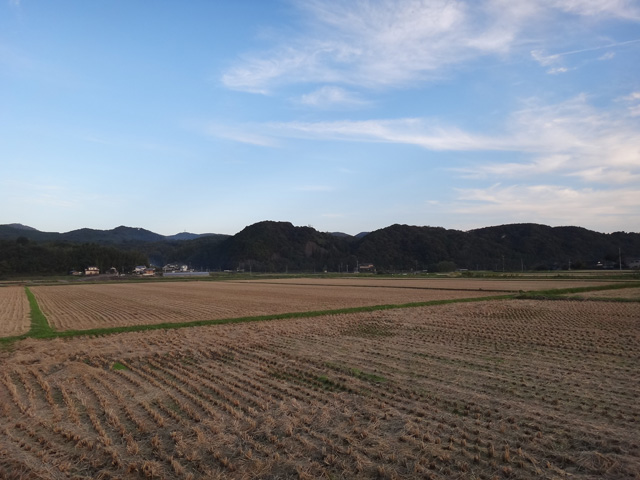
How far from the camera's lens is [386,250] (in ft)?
501

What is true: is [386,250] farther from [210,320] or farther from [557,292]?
[210,320]

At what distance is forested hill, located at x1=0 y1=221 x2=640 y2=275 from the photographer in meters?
118

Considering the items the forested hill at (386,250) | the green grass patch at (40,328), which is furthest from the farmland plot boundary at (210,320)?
the forested hill at (386,250)

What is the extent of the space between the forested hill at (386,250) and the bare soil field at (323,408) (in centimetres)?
10931

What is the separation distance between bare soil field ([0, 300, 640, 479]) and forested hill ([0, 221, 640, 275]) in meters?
109

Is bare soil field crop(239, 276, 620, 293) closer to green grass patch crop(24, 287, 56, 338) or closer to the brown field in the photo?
green grass patch crop(24, 287, 56, 338)

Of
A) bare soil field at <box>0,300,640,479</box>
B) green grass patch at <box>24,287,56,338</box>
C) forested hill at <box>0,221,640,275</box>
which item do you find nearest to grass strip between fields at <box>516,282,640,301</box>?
bare soil field at <box>0,300,640,479</box>

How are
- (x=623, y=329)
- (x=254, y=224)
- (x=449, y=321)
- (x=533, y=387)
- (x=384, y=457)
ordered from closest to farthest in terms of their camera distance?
(x=384, y=457) → (x=533, y=387) → (x=623, y=329) → (x=449, y=321) → (x=254, y=224)

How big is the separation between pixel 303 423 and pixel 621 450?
4.07 meters

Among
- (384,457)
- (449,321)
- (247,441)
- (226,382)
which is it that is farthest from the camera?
(449,321)

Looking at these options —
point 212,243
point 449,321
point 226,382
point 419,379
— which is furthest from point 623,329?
point 212,243

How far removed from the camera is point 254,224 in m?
173

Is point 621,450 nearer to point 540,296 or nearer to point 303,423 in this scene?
point 303,423

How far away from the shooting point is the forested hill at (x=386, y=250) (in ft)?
386
